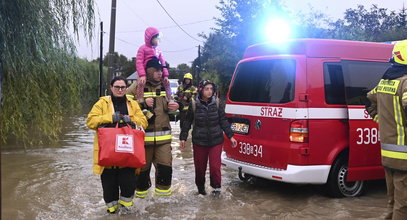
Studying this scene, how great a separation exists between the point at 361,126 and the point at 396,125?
1916 millimetres

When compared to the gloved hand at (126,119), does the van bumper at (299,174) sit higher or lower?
lower

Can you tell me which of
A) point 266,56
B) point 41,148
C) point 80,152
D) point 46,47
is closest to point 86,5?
point 46,47

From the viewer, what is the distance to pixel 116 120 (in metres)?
4.65

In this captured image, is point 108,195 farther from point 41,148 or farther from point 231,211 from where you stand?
point 41,148

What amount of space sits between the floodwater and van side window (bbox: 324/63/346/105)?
53.9 inches

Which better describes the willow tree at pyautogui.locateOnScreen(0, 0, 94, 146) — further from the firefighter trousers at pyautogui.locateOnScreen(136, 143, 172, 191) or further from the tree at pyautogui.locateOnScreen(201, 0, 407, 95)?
the tree at pyautogui.locateOnScreen(201, 0, 407, 95)

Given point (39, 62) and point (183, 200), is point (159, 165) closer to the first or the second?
point (183, 200)

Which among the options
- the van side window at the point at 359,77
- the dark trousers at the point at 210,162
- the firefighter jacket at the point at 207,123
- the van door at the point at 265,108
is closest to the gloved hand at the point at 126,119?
the firefighter jacket at the point at 207,123

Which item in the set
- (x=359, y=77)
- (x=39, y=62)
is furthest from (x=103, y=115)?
(x=359, y=77)

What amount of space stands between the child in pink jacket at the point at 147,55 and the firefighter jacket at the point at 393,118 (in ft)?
9.14

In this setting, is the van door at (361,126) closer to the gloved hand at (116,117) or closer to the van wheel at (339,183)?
the van wheel at (339,183)

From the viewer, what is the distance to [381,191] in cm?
622

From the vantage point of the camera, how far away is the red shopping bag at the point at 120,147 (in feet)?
14.6

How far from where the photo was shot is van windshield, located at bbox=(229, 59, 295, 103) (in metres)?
5.38
